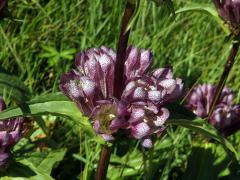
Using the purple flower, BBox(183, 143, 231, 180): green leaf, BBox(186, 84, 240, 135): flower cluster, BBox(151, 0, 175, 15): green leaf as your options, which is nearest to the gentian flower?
BBox(151, 0, 175, 15): green leaf

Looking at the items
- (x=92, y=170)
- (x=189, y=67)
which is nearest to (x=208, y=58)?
(x=189, y=67)

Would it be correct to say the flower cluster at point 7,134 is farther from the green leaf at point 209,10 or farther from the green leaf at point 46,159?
the green leaf at point 209,10

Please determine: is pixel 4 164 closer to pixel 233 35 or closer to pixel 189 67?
pixel 233 35

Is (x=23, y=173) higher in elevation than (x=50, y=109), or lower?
lower

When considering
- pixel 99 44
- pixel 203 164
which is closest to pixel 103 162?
pixel 203 164

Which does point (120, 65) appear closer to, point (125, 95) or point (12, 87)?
point (125, 95)

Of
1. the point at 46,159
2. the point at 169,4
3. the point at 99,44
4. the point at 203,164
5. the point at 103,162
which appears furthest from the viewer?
the point at 99,44
